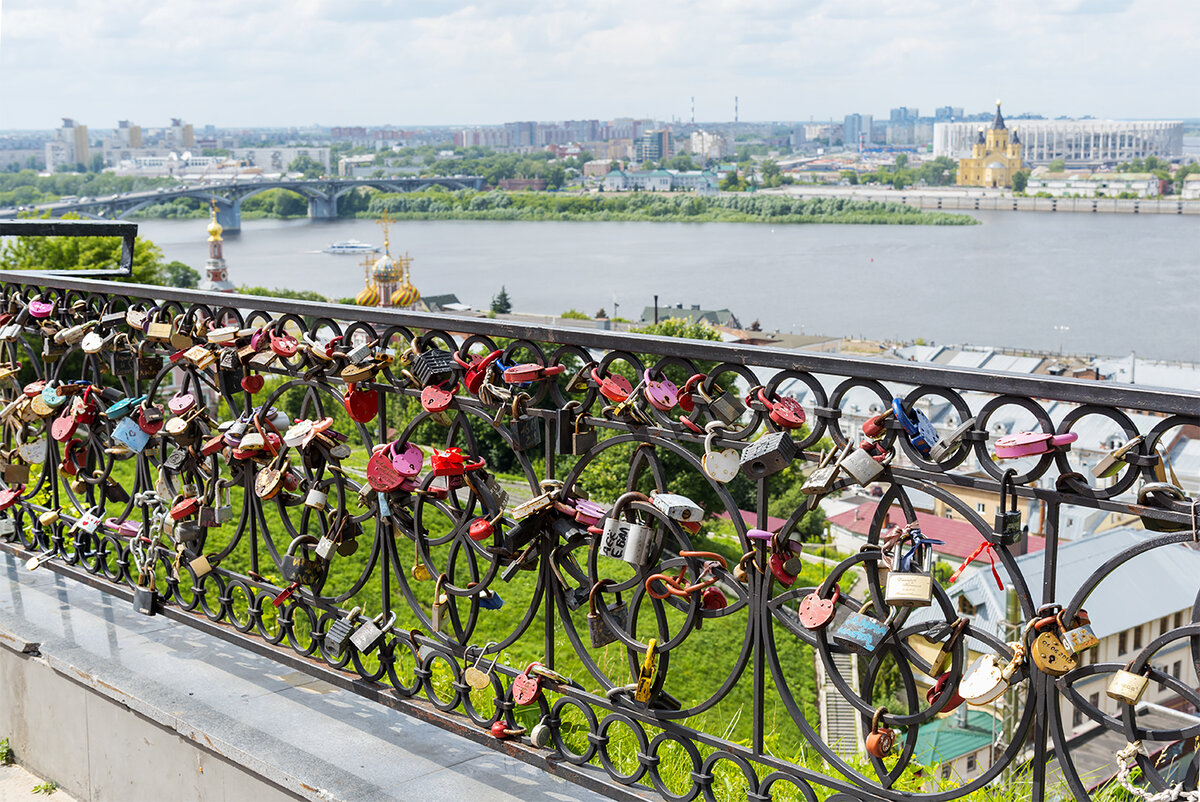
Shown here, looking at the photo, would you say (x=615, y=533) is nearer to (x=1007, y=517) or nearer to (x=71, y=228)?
(x=1007, y=517)

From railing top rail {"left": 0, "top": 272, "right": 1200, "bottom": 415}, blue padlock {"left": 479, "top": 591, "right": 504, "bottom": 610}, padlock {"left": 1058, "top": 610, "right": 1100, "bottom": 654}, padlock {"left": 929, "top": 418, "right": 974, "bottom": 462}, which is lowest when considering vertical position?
blue padlock {"left": 479, "top": 591, "right": 504, "bottom": 610}

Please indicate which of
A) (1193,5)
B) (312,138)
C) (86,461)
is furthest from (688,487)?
(312,138)

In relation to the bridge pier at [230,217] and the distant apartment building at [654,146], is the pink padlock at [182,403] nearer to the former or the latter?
the bridge pier at [230,217]

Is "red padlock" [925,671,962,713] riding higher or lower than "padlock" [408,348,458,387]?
lower

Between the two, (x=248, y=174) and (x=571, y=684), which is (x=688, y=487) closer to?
(x=571, y=684)

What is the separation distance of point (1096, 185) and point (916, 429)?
92.4 m

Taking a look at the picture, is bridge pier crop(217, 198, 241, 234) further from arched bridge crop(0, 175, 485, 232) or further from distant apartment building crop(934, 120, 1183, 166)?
distant apartment building crop(934, 120, 1183, 166)

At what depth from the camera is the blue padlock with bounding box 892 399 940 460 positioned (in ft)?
3.18

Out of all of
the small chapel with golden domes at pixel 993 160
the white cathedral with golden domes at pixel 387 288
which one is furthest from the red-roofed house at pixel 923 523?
the small chapel with golden domes at pixel 993 160

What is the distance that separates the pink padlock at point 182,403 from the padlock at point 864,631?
1114 mm

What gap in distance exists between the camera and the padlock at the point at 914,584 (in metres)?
0.96

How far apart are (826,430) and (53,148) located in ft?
296

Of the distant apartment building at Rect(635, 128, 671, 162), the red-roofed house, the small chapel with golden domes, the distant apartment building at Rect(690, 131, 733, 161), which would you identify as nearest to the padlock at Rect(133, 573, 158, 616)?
the red-roofed house

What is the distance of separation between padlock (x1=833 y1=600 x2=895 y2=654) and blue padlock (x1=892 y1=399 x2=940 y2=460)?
17cm
